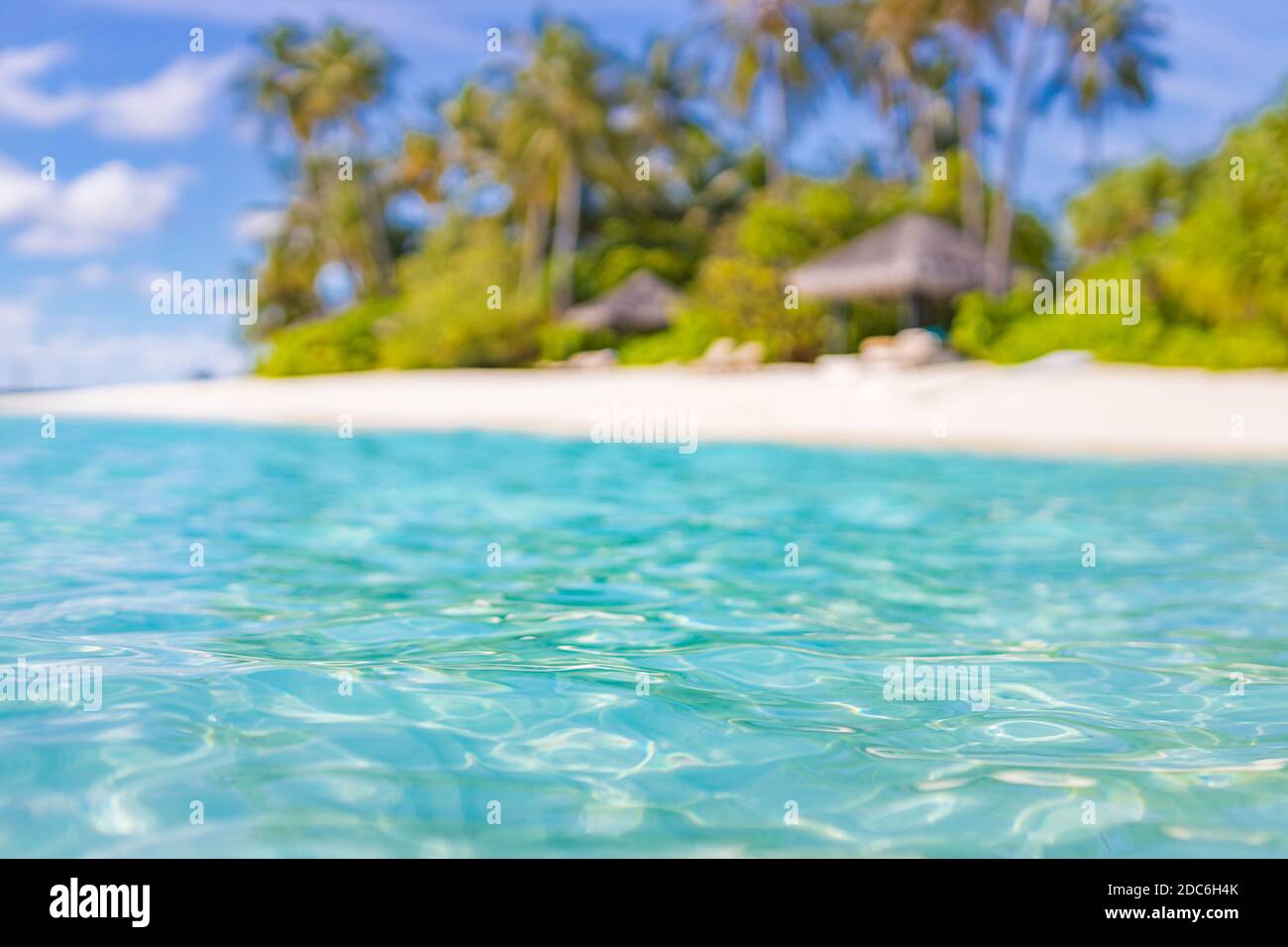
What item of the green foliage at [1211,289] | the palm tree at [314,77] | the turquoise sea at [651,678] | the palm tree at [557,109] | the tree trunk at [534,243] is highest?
the palm tree at [314,77]

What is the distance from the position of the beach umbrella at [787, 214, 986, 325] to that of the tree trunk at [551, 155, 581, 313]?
11541 mm

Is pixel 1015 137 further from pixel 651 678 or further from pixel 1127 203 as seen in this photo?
pixel 651 678

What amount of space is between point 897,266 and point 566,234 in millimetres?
16399

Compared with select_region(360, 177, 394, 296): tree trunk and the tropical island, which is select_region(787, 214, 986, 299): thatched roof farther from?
select_region(360, 177, 394, 296): tree trunk

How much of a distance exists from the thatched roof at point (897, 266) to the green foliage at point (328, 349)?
14746mm

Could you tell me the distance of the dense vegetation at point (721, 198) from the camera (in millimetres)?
22609

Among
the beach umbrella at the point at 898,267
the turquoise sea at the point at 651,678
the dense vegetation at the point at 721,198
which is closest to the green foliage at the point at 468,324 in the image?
the dense vegetation at the point at 721,198

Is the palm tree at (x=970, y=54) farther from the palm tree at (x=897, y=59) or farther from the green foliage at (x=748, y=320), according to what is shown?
the green foliage at (x=748, y=320)

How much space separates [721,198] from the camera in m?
45.1

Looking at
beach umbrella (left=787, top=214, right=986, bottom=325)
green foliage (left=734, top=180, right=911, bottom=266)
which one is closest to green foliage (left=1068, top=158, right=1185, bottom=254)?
green foliage (left=734, top=180, right=911, bottom=266)

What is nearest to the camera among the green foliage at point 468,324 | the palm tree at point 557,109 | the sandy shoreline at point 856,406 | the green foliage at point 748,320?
the sandy shoreline at point 856,406

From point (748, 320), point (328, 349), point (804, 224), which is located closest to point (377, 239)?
point (328, 349)

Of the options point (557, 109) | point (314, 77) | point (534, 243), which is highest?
point (314, 77)
